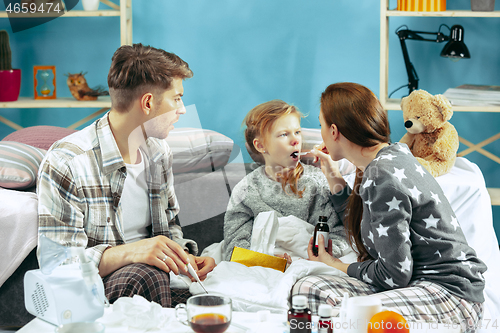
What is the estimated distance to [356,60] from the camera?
8.15ft

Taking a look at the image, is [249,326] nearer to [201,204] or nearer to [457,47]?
[201,204]

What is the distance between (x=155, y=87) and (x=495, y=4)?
1795 mm

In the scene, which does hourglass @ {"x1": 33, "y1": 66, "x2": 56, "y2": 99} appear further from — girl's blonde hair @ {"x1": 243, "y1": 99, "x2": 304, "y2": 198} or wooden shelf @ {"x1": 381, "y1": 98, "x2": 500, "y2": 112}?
wooden shelf @ {"x1": 381, "y1": 98, "x2": 500, "y2": 112}

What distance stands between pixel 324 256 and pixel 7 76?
1797 mm

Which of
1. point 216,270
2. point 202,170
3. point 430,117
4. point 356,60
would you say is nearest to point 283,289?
point 216,270

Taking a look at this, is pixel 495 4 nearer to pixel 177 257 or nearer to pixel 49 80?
pixel 177 257

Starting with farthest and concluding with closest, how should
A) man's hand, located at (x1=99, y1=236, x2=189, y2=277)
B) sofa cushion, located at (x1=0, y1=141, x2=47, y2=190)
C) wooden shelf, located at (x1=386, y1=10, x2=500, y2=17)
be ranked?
wooden shelf, located at (x1=386, y1=10, x2=500, y2=17) → sofa cushion, located at (x1=0, y1=141, x2=47, y2=190) → man's hand, located at (x1=99, y1=236, x2=189, y2=277)

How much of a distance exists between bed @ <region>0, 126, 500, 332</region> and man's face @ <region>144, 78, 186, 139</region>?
155 mm

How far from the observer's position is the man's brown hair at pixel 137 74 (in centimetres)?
154

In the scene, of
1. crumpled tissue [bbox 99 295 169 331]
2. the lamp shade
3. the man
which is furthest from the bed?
the lamp shade

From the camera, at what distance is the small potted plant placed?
2.39 m

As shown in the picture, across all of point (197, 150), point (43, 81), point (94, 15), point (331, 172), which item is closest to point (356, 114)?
point (331, 172)

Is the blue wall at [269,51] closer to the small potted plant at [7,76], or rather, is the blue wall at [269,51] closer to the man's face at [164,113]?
the small potted plant at [7,76]

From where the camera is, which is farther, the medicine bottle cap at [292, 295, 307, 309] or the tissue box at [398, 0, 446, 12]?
the tissue box at [398, 0, 446, 12]
